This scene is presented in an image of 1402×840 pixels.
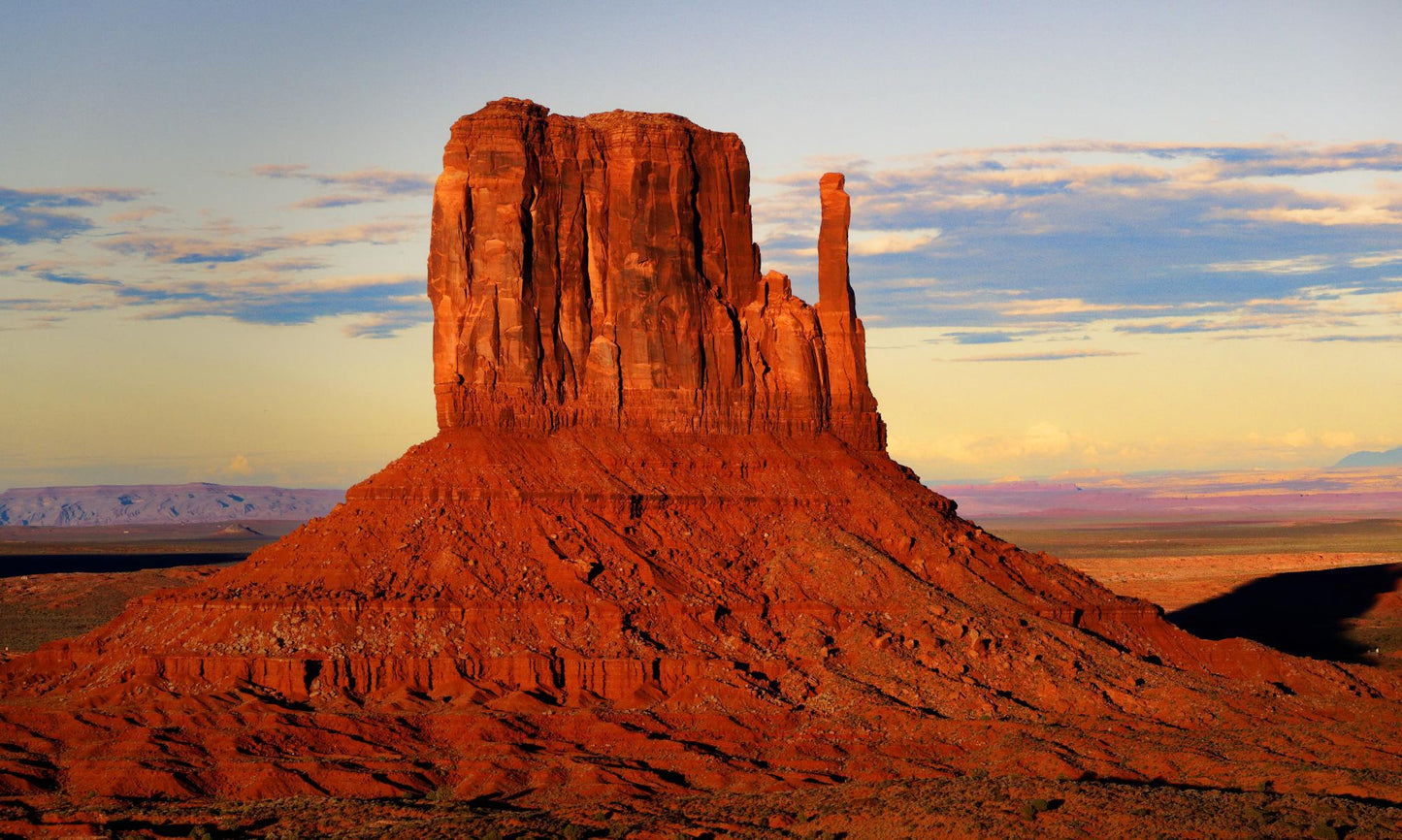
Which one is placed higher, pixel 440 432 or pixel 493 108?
pixel 493 108

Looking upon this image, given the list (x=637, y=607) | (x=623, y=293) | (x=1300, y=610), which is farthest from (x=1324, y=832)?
(x=1300, y=610)

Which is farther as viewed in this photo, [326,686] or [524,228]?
[524,228]

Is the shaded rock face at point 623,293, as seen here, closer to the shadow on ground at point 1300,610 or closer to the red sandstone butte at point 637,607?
the red sandstone butte at point 637,607

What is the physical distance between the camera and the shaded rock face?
3329 inches

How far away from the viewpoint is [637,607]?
76.6m

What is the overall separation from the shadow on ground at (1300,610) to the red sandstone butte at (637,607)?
2800 centimetres

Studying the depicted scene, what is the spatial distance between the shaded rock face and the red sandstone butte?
14 cm

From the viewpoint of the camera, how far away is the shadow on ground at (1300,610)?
4402 inches

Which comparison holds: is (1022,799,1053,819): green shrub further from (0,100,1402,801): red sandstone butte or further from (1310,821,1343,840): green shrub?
(0,100,1402,801): red sandstone butte

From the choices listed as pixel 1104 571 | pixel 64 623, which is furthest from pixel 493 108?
pixel 1104 571

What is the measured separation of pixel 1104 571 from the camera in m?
172

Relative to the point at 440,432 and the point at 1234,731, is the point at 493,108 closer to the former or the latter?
the point at 440,432

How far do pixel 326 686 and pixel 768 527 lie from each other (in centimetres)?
2109

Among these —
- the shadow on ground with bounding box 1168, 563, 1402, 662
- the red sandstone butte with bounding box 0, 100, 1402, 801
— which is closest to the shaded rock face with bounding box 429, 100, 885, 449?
the red sandstone butte with bounding box 0, 100, 1402, 801
